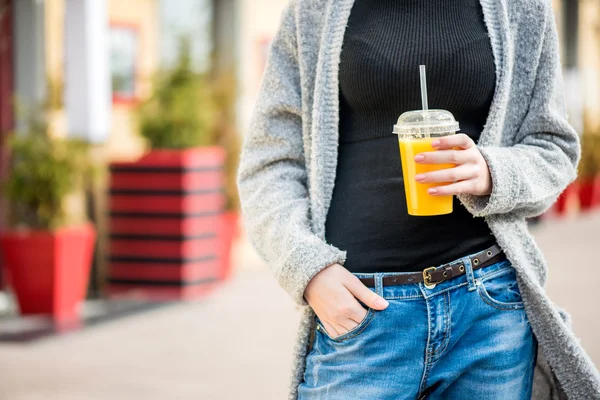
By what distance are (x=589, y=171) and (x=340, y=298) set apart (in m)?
11.4

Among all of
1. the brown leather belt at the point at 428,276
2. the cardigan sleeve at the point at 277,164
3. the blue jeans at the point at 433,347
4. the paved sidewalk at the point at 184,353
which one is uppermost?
the cardigan sleeve at the point at 277,164

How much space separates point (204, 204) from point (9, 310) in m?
1.54

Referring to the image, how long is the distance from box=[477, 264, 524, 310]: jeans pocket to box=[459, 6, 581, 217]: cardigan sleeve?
12cm

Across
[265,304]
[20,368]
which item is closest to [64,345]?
[20,368]

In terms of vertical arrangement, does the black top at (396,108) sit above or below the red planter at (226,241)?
above

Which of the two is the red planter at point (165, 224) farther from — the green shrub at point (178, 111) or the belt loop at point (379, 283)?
the belt loop at point (379, 283)

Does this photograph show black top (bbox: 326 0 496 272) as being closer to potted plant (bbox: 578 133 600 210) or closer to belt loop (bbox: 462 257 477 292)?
belt loop (bbox: 462 257 477 292)

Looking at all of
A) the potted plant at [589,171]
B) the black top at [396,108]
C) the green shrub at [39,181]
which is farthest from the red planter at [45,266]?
the potted plant at [589,171]

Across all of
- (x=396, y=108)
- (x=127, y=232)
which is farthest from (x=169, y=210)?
(x=396, y=108)

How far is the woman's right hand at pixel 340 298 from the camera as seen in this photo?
1562 millimetres

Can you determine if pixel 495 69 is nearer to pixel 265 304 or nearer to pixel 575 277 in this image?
pixel 265 304

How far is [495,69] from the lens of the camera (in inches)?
65.6

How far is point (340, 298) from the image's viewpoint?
5.13ft

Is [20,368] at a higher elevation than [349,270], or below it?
below
